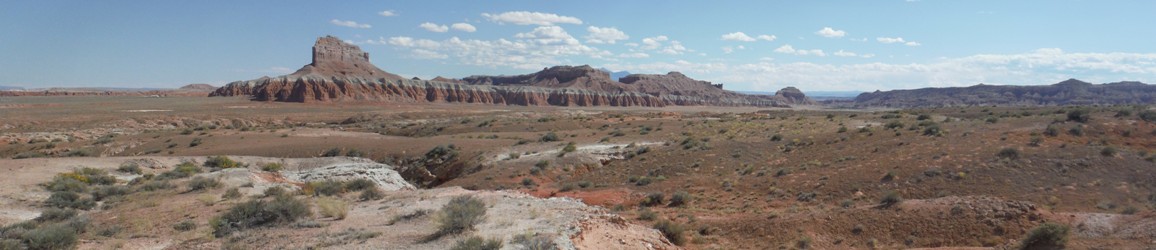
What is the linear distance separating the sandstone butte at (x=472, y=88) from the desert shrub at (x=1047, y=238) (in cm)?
10047

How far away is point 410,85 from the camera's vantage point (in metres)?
116

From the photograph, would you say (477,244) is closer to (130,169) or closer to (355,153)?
(130,169)

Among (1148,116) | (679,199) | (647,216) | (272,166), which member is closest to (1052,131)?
(1148,116)

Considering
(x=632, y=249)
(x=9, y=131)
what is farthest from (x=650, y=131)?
(x=9, y=131)

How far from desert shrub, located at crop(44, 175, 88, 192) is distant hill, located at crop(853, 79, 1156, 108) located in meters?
145

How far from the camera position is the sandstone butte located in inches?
3969

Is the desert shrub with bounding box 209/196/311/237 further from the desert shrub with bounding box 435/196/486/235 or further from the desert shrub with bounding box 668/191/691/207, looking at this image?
the desert shrub with bounding box 668/191/691/207

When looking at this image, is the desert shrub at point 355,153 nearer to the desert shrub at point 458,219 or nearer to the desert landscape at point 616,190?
the desert landscape at point 616,190

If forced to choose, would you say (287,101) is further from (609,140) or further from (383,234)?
(383,234)

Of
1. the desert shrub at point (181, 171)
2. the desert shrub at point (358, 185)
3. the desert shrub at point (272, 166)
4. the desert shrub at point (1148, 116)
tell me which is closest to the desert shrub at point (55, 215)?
the desert shrub at point (358, 185)

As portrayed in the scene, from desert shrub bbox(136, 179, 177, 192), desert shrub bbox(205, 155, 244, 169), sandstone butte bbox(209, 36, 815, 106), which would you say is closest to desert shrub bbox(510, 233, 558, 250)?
desert shrub bbox(136, 179, 177, 192)

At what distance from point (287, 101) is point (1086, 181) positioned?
100 m

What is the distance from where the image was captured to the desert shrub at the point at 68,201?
47.7 ft

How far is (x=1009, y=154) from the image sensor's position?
18.4m
